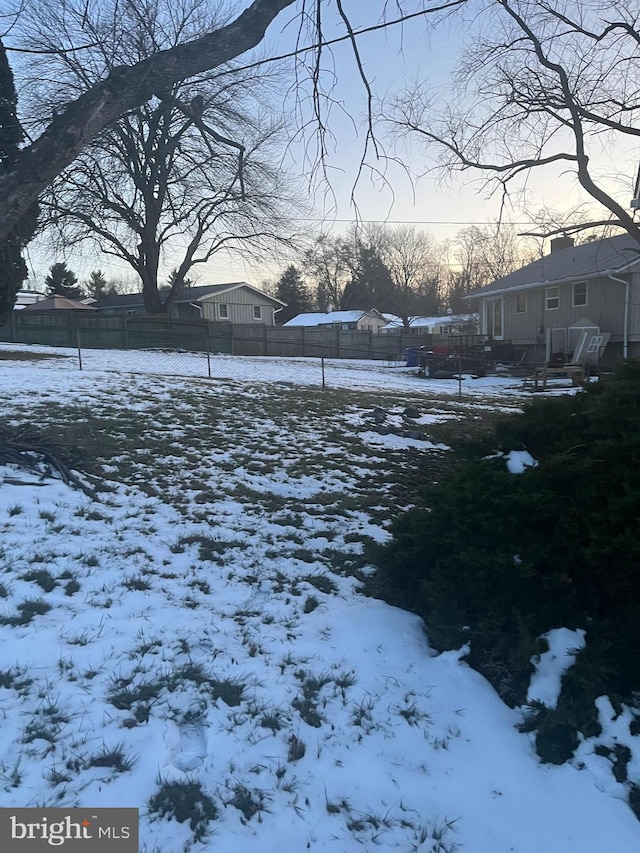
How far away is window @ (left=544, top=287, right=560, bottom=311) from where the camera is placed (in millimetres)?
23625

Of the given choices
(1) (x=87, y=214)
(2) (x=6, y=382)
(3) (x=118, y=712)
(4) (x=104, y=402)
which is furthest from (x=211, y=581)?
(1) (x=87, y=214)

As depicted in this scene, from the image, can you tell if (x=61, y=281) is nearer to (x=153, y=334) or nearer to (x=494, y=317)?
(x=153, y=334)

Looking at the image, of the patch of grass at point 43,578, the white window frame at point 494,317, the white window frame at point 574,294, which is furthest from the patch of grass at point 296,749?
the white window frame at point 494,317

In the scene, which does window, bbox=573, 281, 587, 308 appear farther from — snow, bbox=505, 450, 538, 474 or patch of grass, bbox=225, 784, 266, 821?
patch of grass, bbox=225, 784, 266, 821

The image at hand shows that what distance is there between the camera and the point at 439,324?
60.5 m

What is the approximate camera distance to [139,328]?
26.8 meters

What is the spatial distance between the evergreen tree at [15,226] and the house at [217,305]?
29.3m

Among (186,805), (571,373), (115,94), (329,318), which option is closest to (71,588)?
(186,805)

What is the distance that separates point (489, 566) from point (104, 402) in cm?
796

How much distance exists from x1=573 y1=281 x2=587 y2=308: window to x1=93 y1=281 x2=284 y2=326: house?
70.2 feet

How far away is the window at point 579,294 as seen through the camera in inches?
879

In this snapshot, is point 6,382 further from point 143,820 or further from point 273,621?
point 143,820

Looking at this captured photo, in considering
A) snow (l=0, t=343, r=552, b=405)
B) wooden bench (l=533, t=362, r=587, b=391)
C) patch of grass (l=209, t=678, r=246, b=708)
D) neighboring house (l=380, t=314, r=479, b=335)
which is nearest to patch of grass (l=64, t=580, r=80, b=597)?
patch of grass (l=209, t=678, r=246, b=708)

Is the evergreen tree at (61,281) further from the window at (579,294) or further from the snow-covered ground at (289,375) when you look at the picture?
the window at (579,294)
